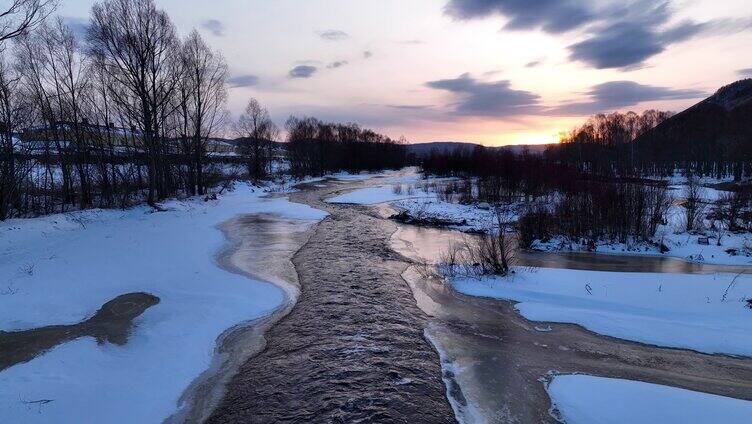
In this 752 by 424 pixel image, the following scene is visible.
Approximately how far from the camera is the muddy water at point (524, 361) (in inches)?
262

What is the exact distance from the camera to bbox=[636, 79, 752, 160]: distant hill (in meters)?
79.9

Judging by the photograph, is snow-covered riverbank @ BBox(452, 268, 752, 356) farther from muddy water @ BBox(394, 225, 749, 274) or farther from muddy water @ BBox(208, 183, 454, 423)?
muddy water @ BBox(208, 183, 454, 423)

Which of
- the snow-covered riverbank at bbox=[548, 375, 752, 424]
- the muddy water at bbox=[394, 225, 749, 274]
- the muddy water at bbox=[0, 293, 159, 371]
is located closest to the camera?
the snow-covered riverbank at bbox=[548, 375, 752, 424]

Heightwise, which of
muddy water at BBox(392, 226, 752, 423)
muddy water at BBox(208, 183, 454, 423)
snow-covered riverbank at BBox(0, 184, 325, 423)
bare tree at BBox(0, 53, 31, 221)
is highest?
bare tree at BBox(0, 53, 31, 221)

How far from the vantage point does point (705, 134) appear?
94.5 m

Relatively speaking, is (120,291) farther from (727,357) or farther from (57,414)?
(727,357)

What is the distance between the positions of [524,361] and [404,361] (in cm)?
225

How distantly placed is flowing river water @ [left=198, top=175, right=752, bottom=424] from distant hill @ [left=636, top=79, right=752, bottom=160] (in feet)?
260

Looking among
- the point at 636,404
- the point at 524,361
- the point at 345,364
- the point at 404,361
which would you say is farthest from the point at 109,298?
the point at 636,404

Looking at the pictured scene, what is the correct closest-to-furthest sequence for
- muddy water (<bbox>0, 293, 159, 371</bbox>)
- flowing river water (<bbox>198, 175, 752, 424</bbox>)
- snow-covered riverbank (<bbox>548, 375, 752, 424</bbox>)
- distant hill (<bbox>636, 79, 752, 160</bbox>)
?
snow-covered riverbank (<bbox>548, 375, 752, 424</bbox>) → flowing river water (<bbox>198, 175, 752, 424</bbox>) → muddy water (<bbox>0, 293, 159, 371</bbox>) → distant hill (<bbox>636, 79, 752, 160</bbox>)

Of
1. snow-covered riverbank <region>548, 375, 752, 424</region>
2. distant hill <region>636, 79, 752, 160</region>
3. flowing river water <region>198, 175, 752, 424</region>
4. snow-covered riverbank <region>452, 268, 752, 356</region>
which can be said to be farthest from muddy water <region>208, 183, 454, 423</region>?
distant hill <region>636, 79, 752, 160</region>

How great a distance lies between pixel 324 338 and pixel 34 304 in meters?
6.60

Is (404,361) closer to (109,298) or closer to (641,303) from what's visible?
(641,303)

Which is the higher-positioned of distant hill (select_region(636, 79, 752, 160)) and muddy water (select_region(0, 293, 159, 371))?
distant hill (select_region(636, 79, 752, 160))
